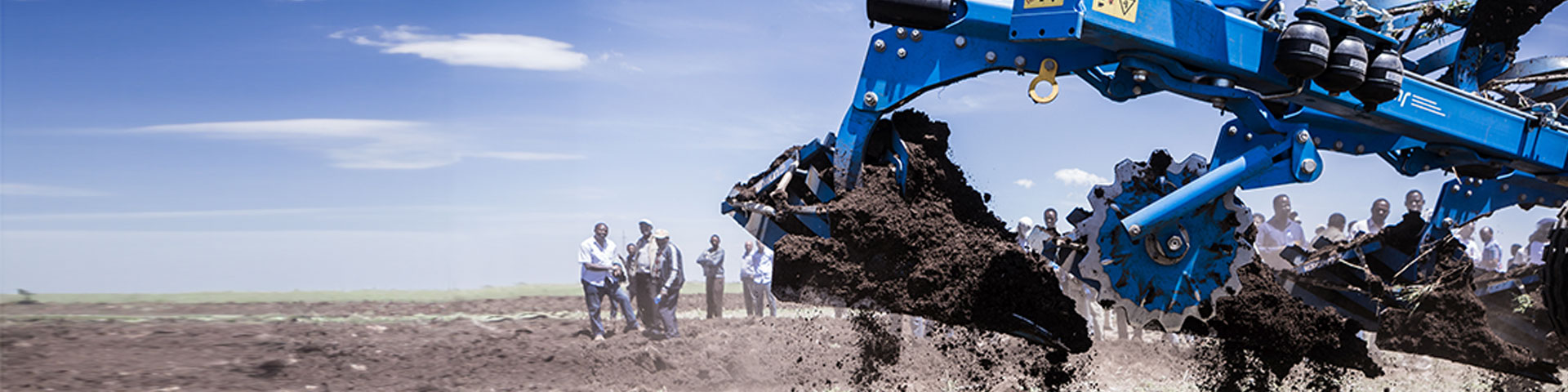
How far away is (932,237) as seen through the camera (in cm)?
538

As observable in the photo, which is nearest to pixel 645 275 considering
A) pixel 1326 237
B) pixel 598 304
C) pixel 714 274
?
pixel 598 304

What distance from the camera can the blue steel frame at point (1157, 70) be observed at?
5.05 metres

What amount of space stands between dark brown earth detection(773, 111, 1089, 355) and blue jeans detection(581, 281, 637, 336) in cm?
674

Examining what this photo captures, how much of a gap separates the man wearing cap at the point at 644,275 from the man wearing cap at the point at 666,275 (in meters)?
0.06

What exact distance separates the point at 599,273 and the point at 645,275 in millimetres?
944

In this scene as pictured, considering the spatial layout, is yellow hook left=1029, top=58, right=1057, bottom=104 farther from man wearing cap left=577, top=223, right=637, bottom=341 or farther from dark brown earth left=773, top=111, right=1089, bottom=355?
man wearing cap left=577, top=223, right=637, bottom=341

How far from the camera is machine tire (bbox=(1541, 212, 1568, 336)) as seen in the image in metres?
6.05

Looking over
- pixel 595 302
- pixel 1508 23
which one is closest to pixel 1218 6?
pixel 1508 23

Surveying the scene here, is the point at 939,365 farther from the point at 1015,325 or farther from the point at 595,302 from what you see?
the point at 595,302

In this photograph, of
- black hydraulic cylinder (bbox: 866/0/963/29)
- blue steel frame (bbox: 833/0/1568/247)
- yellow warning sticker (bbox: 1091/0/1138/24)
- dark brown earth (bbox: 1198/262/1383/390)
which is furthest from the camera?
dark brown earth (bbox: 1198/262/1383/390)

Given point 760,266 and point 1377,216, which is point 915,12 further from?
point 760,266

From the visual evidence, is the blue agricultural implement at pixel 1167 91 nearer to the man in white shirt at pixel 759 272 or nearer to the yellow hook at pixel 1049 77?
the yellow hook at pixel 1049 77

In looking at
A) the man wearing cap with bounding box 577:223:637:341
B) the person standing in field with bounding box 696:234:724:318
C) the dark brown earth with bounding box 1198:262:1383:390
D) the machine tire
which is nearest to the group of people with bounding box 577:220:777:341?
the man wearing cap with bounding box 577:223:637:341

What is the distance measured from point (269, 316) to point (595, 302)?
4.60 meters
